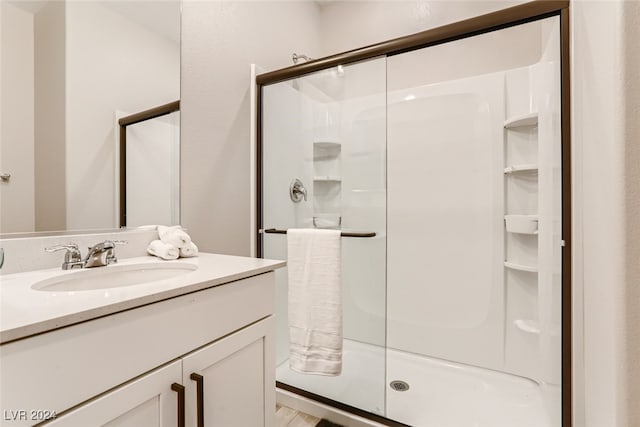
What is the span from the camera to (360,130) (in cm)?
143

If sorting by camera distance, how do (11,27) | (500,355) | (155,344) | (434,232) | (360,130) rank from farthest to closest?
1. (434,232)
2. (500,355)
3. (360,130)
4. (11,27)
5. (155,344)

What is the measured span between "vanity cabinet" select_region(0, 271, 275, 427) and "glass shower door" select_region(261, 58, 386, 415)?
1.67 ft

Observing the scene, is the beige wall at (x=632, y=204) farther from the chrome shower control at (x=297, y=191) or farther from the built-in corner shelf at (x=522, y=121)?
the chrome shower control at (x=297, y=191)

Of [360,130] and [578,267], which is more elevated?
[360,130]

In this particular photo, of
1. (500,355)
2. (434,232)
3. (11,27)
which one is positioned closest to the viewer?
(11,27)

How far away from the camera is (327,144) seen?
1524 millimetres

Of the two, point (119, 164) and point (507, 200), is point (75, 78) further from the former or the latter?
point (507, 200)

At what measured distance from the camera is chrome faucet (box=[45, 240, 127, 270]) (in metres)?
0.92

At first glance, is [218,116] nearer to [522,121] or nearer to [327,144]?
[327,144]

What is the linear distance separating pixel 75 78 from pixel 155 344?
874 millimetres

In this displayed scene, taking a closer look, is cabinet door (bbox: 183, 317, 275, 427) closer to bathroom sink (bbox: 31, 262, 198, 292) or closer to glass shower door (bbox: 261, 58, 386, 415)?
bathroom sink (bbox: 31, 262, 198, 292)

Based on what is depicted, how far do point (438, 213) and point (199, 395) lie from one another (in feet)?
5.19

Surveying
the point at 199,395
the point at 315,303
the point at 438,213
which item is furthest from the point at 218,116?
the point at 438,213

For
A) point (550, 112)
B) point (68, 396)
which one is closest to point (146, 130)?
point (68, 396)
